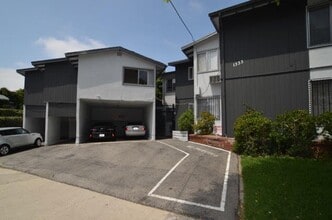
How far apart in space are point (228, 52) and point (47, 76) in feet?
46.2

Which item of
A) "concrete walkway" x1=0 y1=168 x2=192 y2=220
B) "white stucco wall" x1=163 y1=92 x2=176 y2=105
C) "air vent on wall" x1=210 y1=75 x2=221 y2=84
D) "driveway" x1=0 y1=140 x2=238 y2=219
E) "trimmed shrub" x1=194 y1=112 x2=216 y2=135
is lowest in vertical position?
"concrete walkway" x1=0 y1=168 x2=192 y2=220

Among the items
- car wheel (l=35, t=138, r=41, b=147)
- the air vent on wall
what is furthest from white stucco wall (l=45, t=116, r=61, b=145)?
the air vent on wall

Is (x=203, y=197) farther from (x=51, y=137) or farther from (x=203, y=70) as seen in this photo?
(x=51, y=137)

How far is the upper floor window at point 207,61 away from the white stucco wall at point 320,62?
5.62m

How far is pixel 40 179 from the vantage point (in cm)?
956

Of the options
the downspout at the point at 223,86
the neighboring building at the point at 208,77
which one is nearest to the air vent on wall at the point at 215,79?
the neighboring building at the point at 208,77

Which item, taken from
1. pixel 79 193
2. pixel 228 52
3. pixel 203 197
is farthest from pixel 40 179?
pixel 228 52

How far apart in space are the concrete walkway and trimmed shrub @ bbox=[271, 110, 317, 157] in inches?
260

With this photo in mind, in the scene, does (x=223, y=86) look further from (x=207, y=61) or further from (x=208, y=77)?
(x=207, y=61)

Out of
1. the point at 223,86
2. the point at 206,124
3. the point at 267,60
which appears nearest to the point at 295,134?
the point at 267,60

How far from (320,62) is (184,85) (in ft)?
35.6

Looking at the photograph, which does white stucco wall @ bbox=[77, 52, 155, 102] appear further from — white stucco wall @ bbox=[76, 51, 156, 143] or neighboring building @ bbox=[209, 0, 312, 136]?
neighboring building @ bbox=[209, 0, 312, 136]

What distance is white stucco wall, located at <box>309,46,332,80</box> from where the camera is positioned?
38.4ft

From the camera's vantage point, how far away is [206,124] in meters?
15.5
